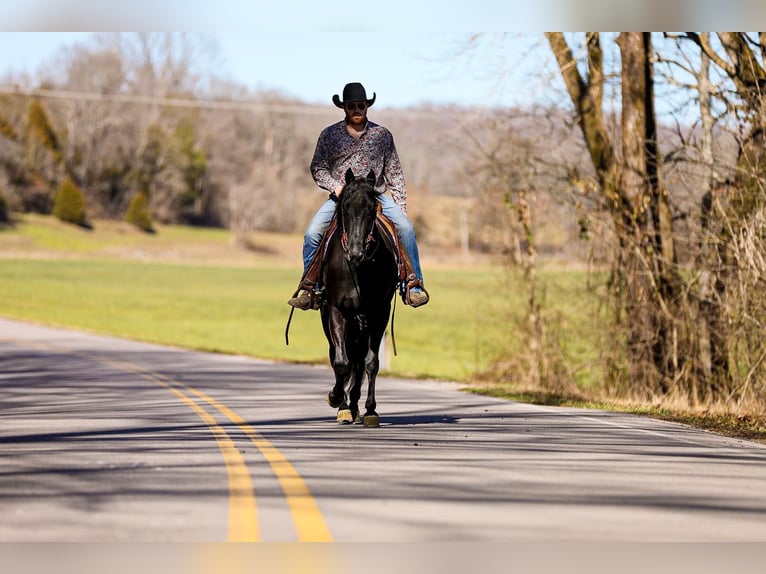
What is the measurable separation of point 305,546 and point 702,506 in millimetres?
2796

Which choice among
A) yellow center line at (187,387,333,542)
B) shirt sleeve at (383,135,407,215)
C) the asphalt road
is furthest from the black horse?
yellow center line at (187,387,333,542)

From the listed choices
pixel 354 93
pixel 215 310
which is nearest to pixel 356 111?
pixel 354 93

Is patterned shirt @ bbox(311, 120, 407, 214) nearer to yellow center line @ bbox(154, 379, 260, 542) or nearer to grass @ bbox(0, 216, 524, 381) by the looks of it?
yellow center line @ bbox(154, 379, 260, 542)

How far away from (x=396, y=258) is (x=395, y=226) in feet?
1.08

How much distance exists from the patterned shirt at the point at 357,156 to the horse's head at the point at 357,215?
0.69m

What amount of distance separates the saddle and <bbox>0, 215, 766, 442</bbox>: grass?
3.91m

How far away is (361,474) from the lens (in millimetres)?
9398

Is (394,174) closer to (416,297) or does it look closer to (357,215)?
(357,215)

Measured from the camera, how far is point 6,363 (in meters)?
25.2

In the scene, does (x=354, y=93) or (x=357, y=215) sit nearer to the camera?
(x=357, y=215)

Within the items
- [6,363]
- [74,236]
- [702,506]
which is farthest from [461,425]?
[74,236]

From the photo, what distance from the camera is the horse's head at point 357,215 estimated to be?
12.4m

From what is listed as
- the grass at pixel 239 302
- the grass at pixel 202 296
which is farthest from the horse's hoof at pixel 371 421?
the grass at pixel 202 296

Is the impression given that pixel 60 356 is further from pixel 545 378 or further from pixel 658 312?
pixel 658 312
